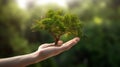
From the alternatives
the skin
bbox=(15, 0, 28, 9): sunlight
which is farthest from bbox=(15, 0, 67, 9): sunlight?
the skin

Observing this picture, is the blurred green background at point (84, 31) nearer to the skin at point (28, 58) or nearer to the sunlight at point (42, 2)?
the sunlight at point (42, 2)

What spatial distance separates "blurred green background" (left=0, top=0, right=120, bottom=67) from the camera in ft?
7.49

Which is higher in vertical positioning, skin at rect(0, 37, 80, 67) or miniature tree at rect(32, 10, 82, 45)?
miniature tree at rect(32, 10, 82, 45)

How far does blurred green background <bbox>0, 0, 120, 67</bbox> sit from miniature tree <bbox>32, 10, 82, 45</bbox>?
1.31 metres

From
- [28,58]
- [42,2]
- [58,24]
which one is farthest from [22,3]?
[28,58]

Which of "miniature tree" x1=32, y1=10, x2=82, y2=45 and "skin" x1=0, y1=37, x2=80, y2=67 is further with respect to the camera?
"miniature tree" x1=32, y1=10, x2=82, y2=45

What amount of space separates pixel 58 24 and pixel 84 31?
1716 millimetres

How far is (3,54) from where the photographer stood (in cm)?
210

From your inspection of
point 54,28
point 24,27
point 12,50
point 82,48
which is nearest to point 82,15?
point 82,48

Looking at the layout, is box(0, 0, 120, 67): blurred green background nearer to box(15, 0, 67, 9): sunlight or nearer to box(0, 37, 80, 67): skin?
box(15, 0, 67, 9): sunlight

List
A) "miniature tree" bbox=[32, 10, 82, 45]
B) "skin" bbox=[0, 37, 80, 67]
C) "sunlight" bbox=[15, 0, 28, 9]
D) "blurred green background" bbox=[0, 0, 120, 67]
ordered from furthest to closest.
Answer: "sunlight" bbox=[15, 0, 28, 9]
"blurred green background" bbox=[0, 0, 120, 67]
"miniature tree" bbox=[32, 10, 82, 45]
"skin" bbox=[0, 37, 80, 67]

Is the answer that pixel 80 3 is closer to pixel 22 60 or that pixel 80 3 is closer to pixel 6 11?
pixel 6 11

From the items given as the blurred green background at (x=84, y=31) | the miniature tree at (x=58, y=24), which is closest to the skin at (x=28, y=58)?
the miniature tree at (x=58, y=24)

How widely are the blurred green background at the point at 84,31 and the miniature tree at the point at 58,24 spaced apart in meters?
1.31
